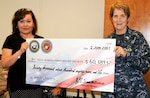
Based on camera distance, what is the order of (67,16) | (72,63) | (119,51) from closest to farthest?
(119,51) → (72,63) → (67,16)

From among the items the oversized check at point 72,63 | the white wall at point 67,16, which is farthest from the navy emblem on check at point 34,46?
the white wall at point 67,16

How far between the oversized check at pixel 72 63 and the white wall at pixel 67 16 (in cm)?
108

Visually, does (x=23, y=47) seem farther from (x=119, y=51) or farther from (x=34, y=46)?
(x=119, y=51)

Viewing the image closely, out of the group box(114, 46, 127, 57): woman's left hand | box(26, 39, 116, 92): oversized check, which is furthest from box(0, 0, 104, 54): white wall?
box(114, 46, 127, 57): woman's left hand

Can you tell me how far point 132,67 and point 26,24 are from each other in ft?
3.23

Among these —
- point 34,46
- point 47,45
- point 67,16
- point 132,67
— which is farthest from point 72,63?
point 67,16

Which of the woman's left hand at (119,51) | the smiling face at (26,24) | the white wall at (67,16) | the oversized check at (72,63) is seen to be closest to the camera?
the woman's left hand at (119,51)

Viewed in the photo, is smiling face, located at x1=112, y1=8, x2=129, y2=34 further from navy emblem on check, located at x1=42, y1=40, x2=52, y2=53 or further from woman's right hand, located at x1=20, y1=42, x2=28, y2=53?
woman's right hand, located at x1=20, y1=42, x2=28, y2=53

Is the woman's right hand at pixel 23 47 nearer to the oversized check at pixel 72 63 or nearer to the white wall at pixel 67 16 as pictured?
the oversized check at pixel 72 63

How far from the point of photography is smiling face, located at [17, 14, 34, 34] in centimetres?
185

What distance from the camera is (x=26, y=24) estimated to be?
1.85 m

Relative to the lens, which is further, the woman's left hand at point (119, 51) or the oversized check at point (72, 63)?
the oversized check at point (72, 63)

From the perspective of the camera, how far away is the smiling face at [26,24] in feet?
6.07

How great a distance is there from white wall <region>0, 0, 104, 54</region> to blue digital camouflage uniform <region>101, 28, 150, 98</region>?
1.15m
